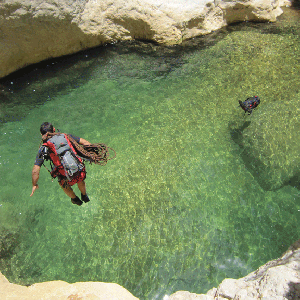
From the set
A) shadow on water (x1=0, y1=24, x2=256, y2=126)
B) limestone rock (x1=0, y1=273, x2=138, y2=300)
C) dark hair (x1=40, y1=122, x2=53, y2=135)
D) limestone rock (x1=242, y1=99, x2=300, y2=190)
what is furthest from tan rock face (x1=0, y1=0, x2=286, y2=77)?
limestone rock (x1=0, y1=273, x2=138, y2=300)

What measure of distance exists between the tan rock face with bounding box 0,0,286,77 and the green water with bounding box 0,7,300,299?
0.55 meters

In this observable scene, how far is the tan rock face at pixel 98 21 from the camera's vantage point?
6.82 metres

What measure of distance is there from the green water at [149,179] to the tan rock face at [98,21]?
0.55 metres

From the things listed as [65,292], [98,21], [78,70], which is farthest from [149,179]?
[98,21]

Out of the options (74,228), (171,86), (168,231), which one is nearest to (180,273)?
(168,231)

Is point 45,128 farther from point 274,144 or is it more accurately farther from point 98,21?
point 98,21

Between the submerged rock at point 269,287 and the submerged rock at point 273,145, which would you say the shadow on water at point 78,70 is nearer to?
the submerged rock at point 273,145

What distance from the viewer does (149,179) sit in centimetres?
496

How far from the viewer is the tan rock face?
682 cm

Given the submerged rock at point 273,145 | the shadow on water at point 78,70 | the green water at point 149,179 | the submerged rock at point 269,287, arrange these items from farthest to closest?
1. the shadow on water at point 78,70
2. the submerged rock at point 273,145
3. the green water at point 149,179
4. the submerged rock at point 269,287

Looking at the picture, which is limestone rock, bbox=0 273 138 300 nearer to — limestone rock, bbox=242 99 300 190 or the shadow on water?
limestone rock, bbox=242 99 300 190

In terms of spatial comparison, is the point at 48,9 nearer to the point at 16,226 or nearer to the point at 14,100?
the point at 14,100

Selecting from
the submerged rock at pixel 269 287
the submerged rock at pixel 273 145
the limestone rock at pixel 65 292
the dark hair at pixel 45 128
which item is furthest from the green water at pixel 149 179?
the dark hair at pixel 45 128

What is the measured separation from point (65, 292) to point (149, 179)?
237cm
